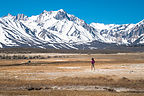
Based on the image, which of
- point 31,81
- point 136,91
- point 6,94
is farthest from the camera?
point 31,81

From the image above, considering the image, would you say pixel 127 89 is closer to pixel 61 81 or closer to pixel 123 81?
pixel 123 81

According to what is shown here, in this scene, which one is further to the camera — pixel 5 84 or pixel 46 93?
pixel 5 84

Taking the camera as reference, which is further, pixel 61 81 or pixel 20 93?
pixel 61 81

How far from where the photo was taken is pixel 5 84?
3488 cm

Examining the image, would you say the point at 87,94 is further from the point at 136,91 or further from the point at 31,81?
the point at 31,81

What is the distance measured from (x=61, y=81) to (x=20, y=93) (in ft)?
30.0

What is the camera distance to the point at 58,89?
32844 millimetres

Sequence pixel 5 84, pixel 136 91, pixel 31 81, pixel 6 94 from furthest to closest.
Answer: pixel 31 81, pixel 5 84, pixel 136 91, pixel 6 94

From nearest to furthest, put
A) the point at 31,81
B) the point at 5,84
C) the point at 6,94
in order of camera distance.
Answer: the point at 6,94 → the point at 5,84 → the point at 31,81

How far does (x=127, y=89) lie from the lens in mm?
32688

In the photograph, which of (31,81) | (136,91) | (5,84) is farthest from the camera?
(31,81)

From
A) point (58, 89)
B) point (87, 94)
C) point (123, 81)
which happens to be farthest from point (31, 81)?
point (123, 81)

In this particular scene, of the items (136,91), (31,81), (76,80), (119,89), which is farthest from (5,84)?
(136,91)

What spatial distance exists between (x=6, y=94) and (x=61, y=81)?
10601 millimetres
